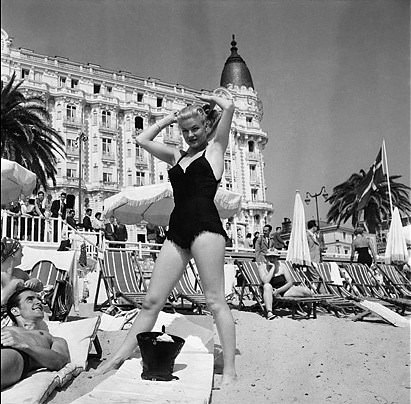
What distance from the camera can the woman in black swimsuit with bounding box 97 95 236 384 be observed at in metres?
2.75

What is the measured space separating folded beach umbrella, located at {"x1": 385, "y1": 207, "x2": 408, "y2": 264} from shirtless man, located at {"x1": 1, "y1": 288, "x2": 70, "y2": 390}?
34.9 ft

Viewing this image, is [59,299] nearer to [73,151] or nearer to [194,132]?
[194,132]

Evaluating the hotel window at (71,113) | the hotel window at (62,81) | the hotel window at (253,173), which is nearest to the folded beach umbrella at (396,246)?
the hotel window at (71,113)

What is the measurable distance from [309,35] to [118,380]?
2.61m

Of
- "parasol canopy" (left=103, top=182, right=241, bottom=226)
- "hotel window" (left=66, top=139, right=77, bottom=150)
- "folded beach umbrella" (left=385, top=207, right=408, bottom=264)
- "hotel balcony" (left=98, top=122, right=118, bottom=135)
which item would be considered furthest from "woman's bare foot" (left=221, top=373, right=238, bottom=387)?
"hotel balcony" (left=98, top=122, right=118, bottom=135)

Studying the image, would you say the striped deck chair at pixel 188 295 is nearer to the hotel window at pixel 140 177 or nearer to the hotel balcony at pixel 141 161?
the hotel window at pixel 140 177

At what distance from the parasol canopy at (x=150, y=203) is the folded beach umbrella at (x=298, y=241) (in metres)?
1.24

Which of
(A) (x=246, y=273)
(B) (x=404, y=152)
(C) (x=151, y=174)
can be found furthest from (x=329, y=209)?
(B) (x=404, y=152)

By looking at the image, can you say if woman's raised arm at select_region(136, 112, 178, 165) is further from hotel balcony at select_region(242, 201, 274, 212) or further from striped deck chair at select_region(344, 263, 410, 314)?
hotel balcony at select_region(242, 201, 274, 212)

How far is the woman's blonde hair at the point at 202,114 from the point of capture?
111 inches

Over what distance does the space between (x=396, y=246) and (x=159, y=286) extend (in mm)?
10683

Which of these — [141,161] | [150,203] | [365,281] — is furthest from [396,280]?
[141,161]

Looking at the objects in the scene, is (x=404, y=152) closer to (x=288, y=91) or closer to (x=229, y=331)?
(x=288, y=91)

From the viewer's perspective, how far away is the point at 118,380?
2.42 metres
